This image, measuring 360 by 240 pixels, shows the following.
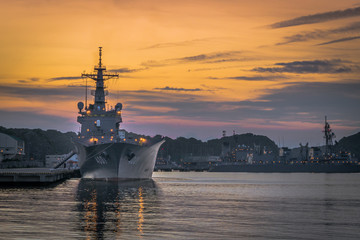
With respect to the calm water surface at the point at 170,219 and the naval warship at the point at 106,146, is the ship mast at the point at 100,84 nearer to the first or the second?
the naval warship at the point at 106,146

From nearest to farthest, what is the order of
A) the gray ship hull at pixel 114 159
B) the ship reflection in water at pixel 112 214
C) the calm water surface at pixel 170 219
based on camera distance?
the calm water surface at pixel 170 219
the ship reflection in water at pixel 112 214
the gray ship hull at pixel 114 159

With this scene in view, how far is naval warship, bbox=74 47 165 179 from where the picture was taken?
81.8m

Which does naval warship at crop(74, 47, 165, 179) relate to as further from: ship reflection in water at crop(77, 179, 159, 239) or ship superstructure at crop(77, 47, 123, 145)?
ship reflection in water at crop(77, 179, 159, 239)

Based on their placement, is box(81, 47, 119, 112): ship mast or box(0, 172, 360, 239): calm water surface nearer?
box(0, 172, 360, 239): calm water surface

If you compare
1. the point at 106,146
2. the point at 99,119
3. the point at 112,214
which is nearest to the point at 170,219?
the point at 112,214

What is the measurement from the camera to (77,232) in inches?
1187

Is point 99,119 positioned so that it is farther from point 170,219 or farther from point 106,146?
point 170,219

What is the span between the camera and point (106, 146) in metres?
80.6

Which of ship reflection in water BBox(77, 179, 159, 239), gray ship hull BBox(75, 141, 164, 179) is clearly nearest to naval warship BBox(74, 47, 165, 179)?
gray ship hull BBox(75, 141, 164, 179)

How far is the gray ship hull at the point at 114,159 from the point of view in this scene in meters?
81.1

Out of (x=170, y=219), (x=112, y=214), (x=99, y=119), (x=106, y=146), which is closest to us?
(x=170, y=219)

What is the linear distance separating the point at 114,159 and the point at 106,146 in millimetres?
2516

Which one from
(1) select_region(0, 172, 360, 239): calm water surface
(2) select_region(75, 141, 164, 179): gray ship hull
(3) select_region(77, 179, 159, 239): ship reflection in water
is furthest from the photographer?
(2) select_region(75, 141, 164, 179): gray ship hull

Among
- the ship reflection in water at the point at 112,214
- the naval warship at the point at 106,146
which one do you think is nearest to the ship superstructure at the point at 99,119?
the naval warship at the point at 106,146
